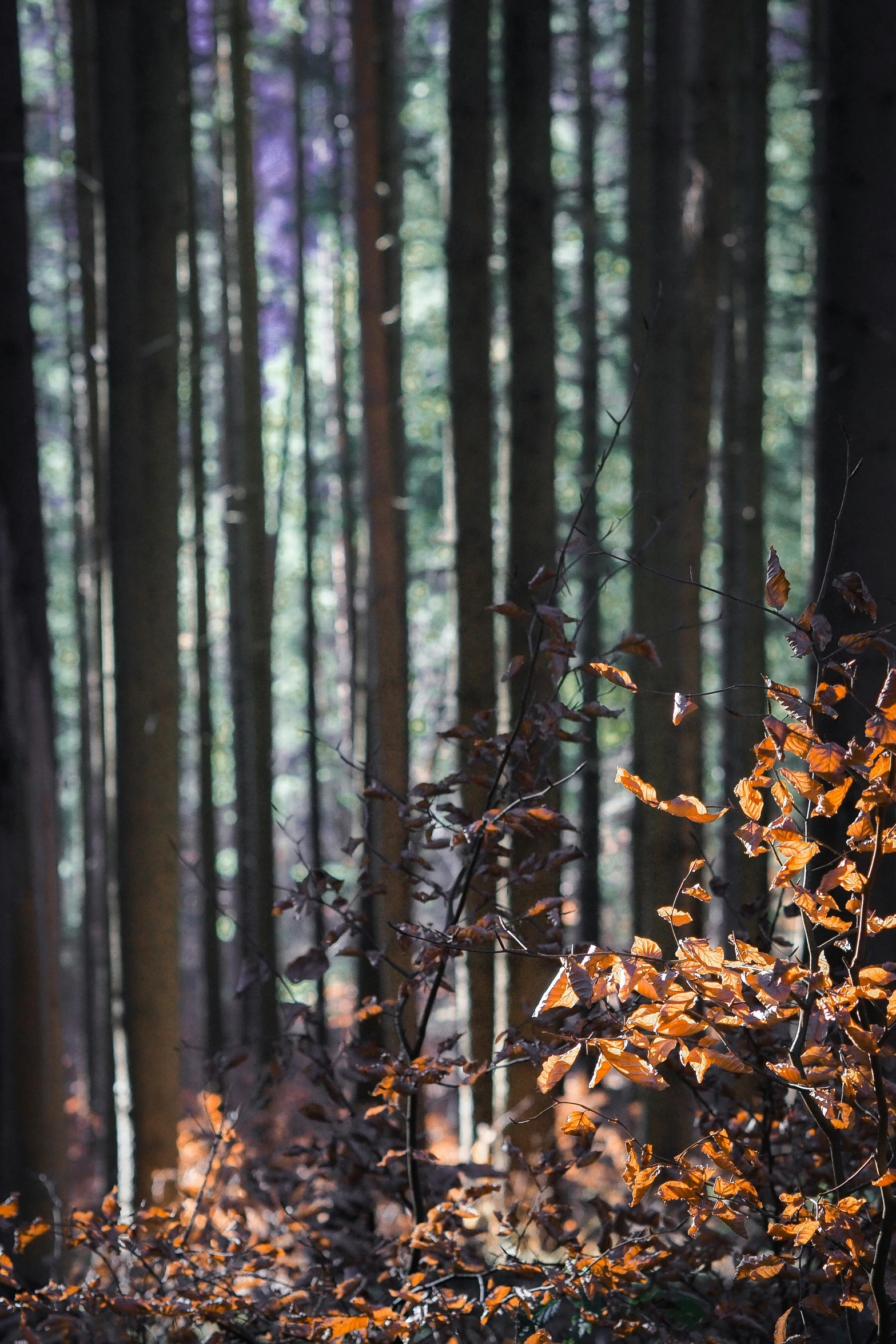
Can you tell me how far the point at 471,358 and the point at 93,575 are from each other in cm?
568

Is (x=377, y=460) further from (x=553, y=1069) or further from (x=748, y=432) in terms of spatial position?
(x=553, y=1069)

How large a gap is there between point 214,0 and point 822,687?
36.0 feet

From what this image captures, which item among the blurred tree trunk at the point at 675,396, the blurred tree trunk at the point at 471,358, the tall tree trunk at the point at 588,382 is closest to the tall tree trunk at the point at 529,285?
the blurred tree trunk at the point at 471,358

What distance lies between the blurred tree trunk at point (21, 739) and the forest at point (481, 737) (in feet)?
0.06

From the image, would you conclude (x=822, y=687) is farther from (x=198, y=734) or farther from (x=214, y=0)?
(x=214, y=0)

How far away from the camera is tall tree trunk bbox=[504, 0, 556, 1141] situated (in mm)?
5469

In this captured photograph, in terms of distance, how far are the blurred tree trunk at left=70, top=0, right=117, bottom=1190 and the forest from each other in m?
0.09

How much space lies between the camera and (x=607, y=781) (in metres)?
13.9

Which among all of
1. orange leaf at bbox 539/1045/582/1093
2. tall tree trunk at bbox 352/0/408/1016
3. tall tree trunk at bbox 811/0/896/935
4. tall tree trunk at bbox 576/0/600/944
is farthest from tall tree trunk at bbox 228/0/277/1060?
orange leaf at bbox 539/1045/582/1093

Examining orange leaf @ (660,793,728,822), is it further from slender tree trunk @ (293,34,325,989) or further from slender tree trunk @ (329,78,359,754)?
slender tree trunk @ (329,78,359,754)

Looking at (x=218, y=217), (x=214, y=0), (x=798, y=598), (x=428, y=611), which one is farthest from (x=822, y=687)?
(x=428, y=611)

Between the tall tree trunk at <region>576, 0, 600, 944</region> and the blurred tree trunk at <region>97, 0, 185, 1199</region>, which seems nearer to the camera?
the blurred tree trunk at <region>97, 0, 185, 1199</region>

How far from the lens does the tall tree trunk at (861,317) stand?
356cm

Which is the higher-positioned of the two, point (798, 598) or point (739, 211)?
point (739, 211)
